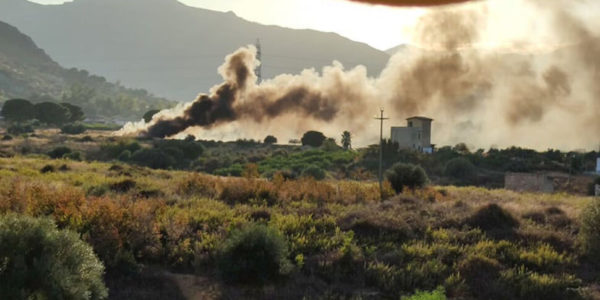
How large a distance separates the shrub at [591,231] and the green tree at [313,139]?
249 feet

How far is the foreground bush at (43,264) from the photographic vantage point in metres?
8.40

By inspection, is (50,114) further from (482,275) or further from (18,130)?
(482,275)

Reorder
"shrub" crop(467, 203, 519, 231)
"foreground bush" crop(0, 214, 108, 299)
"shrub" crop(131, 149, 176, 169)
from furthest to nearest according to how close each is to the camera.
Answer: "shrub" crop(131, 149, 176, 169), "shrub" crop(467, 203, 519, 231), "foreground bush" crop(0, 214, 108, 299)

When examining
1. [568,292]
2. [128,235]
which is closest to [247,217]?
[128,235]

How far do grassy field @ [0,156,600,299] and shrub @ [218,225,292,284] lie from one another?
0.90ft

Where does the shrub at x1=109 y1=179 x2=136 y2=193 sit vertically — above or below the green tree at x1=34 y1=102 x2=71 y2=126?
below

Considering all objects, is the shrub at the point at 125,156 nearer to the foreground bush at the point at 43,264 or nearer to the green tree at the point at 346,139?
the green tree at the point at 346,139

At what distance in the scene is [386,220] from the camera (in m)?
18.4

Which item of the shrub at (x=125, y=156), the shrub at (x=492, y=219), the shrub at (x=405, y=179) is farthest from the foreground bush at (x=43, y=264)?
the shrub at (x=125, y=156)

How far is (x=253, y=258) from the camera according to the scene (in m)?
12.8

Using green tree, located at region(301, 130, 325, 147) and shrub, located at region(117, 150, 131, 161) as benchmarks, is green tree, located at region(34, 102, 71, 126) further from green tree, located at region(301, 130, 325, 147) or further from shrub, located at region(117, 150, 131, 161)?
shrub, located at region(117, 150, 131, 161)

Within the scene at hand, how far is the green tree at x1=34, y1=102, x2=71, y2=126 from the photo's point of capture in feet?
385

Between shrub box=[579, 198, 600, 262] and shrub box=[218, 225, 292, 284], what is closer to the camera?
shrub box=[218, 225, 292, 284]

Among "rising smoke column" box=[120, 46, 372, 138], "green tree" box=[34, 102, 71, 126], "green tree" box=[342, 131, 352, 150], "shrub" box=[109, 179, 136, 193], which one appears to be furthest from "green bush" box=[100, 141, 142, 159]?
"green tree" box=[34, 102, 71, 126]
